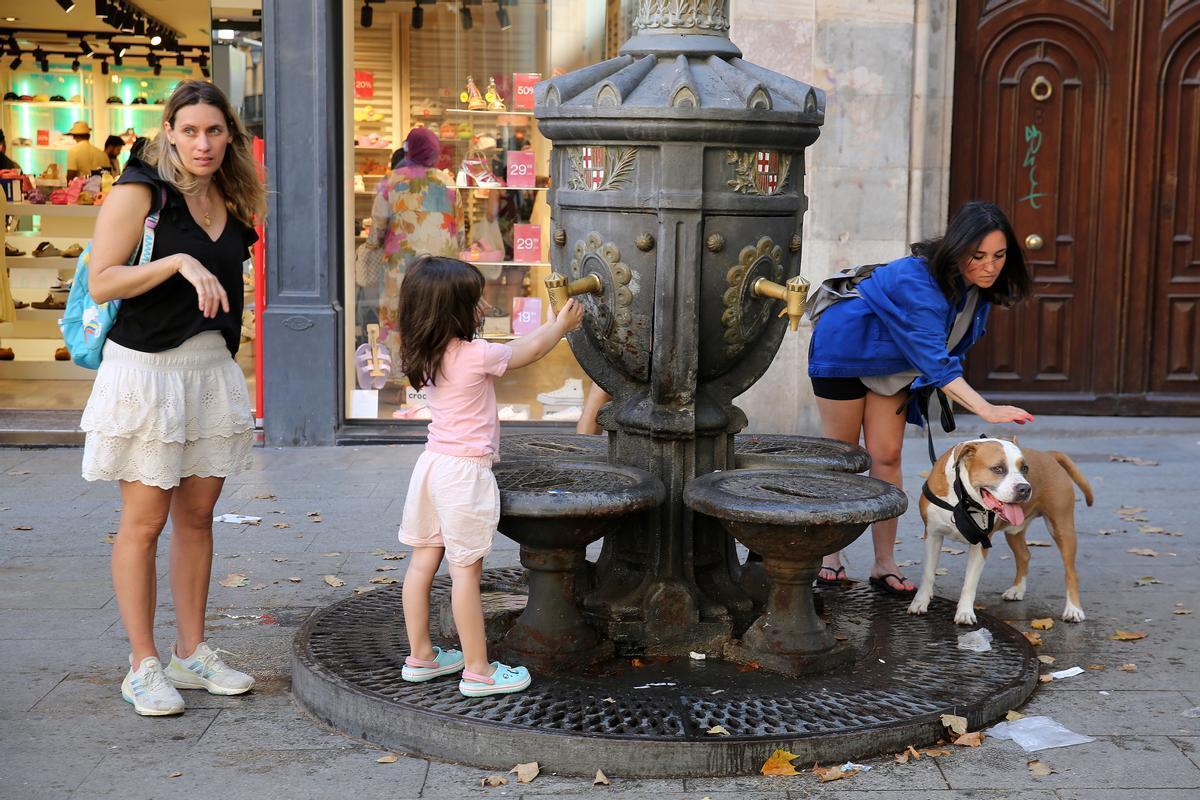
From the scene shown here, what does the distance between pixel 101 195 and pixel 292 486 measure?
661cm

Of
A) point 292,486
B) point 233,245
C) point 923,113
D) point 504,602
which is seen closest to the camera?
point 233,245

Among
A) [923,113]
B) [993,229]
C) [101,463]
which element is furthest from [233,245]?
[923,113]

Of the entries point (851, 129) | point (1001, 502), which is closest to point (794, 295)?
point (1001, 502)

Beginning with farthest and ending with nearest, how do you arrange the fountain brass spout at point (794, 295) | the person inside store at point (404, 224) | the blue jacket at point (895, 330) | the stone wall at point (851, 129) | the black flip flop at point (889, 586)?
the person inside store at point (404, 224) → the stone wall at point (851, 129) → the black flip flop at point (889, 586) → the blue jacket at point (895, 330) → the fountain brass spout at point (794, 295)

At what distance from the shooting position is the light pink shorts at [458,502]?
423cm

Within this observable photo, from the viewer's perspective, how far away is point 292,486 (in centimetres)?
799

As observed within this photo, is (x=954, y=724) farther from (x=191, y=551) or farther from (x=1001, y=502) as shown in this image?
(x=191, y=551)

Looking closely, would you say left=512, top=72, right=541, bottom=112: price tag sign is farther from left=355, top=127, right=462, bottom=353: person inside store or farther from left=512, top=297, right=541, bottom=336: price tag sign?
left=512, top=297, right=541, bottom=336: price tag sign

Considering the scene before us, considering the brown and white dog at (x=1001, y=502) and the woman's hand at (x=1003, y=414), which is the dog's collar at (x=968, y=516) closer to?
the brown and white dog at (x=1001, y=502)

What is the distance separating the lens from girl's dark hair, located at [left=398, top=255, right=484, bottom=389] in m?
4.19

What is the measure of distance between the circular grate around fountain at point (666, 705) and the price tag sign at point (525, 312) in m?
4.89

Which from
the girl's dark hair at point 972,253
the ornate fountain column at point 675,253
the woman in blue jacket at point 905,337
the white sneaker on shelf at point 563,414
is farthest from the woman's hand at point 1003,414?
the white sneaker on shelf at point 563,414

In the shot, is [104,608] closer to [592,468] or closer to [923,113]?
[592,468]

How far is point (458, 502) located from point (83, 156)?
1175cm
